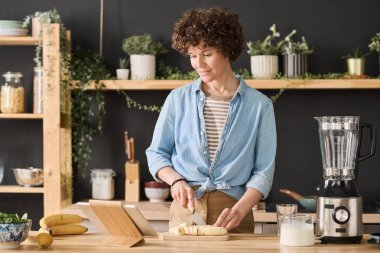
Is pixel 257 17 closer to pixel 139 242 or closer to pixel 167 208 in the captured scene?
pixel 167 208

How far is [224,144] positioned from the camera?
10.4ft

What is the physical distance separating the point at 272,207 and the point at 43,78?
152 cm

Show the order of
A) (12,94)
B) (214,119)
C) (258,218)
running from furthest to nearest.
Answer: (12,94) < (258,218) < (214,119)

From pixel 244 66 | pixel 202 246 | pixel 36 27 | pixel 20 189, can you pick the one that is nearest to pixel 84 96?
pixel 36 27

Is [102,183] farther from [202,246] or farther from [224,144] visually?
[202,246]

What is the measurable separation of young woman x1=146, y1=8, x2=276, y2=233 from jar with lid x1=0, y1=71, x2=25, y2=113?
6.90ft

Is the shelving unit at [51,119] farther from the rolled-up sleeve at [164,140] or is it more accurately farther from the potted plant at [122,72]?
the rolled-up sleeve at [164,140]

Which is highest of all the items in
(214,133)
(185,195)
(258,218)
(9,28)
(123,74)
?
(9,28)

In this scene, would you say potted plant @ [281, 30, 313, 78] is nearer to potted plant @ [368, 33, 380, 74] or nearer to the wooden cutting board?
potted plant @ [368, 33, 380, 74]

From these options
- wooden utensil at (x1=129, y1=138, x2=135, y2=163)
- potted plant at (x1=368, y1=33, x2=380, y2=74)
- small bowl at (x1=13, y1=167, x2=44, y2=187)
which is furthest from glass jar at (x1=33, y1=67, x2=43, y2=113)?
potted plant at (x1=368, y1=33, x2=380, y2=74)

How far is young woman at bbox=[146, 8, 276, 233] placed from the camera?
10.3ft

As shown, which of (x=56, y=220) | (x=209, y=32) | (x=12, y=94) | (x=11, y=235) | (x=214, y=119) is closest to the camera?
(x=11, y=235)

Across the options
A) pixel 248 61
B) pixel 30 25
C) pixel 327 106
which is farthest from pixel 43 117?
pixel 327 106

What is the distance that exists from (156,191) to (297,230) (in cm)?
249
